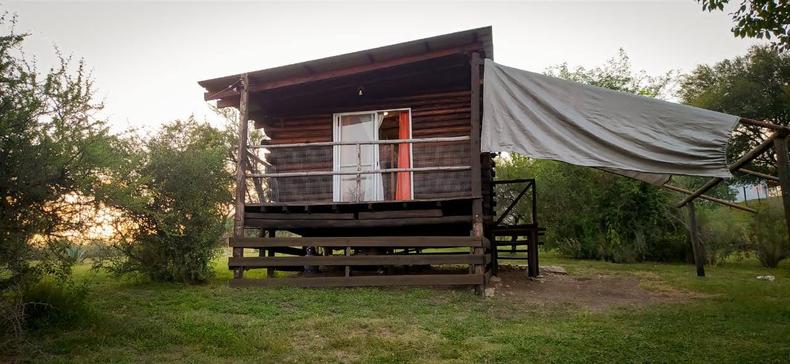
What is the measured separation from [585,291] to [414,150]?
454cm

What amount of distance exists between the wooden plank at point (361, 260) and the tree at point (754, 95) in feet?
60.0

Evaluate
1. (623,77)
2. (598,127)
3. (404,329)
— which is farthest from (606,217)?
(404,329)

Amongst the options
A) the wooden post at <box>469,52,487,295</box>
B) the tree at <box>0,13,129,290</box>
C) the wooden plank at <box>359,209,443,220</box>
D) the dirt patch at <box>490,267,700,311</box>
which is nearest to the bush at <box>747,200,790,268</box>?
the dirt patch at <box>490,267,700,311</box>

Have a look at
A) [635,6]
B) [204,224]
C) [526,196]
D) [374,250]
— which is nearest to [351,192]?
[374,250]

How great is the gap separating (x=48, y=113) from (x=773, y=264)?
1903 cm

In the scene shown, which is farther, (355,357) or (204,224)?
(204,224)

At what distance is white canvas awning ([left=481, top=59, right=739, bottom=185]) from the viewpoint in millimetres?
6234

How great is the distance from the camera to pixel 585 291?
9031 mm

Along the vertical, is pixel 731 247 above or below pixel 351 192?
below

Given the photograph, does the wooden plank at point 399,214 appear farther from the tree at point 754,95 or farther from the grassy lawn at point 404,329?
the tree at point 754,95

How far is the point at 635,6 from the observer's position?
20.3 meters

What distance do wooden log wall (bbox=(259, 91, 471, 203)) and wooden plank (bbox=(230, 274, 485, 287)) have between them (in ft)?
6.29

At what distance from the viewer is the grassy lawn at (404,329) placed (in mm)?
4637

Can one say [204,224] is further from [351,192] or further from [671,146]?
[671,146]
